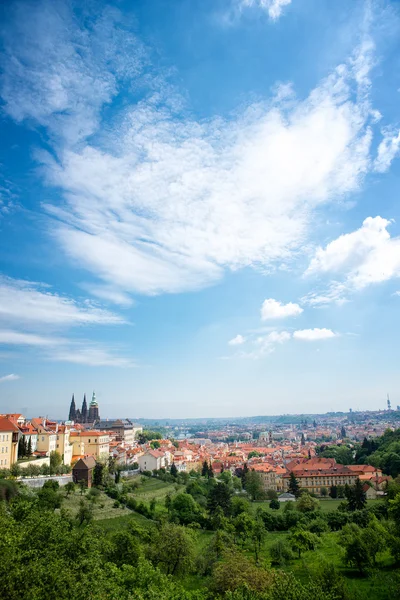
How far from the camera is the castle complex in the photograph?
434 feet

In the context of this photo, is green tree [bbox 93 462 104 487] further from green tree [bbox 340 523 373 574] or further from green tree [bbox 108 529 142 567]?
green tree [bbox 340 523 373 574]

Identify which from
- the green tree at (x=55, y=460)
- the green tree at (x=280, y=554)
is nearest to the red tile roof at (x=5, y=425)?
the green tree at (x=55, y=460)

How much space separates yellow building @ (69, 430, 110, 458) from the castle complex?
2523 inches

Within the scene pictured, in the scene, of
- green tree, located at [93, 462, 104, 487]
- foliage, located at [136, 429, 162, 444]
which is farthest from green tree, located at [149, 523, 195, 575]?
foliage, located at [136, 429, 162, 444]

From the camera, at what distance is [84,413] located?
135125 mm

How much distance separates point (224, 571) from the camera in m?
23.1

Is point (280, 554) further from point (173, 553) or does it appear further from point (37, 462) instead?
point (37, 462)

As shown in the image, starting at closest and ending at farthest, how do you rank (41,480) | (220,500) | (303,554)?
(303,554) < (41,480) < (220,500)

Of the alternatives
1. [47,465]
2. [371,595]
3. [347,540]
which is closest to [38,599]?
[371,595]

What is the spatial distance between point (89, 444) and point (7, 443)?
2583 cm

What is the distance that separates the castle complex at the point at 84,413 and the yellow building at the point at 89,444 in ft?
210

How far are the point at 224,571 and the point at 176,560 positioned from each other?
6.59 meters

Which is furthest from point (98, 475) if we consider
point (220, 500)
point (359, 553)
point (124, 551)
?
point (359, 553)

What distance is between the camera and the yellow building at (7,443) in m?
43.1
